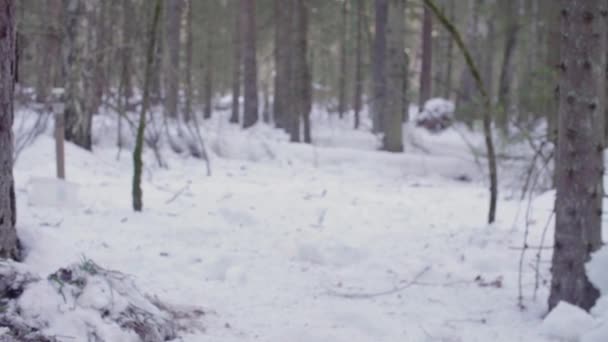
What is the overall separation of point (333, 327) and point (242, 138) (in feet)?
33.1

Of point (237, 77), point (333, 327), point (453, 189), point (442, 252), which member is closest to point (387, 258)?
point (442, 252)

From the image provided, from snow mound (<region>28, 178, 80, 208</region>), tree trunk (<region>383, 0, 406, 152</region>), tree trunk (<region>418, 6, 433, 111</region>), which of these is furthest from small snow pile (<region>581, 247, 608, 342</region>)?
tree trunk (<region>418, 6, 433, 111</region>)

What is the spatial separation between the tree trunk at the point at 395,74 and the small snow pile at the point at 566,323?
967cm

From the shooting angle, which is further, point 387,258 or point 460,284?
point 387,258

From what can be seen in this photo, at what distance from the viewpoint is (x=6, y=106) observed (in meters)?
2.80

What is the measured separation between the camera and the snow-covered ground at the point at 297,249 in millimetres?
3416

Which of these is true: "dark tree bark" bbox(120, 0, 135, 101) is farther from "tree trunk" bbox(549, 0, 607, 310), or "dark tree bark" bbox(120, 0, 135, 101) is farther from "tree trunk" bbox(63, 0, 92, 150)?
"tree trunk" bbox(549, 0, 607, 310)

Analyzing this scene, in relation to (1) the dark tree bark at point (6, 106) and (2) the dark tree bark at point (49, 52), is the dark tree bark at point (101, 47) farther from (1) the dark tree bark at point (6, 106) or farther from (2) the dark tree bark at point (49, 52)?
(1) the dark tree bark at point (6, 106)

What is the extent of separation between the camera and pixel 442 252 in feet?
16.7

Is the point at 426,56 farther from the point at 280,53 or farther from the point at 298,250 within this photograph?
the point at 298,250

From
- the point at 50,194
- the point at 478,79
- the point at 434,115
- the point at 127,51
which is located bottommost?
the point at 50,194

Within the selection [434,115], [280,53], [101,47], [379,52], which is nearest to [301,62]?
[280,53]

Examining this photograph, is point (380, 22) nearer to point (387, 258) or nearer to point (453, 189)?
point (453, 189)

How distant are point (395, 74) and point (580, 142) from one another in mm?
10125
